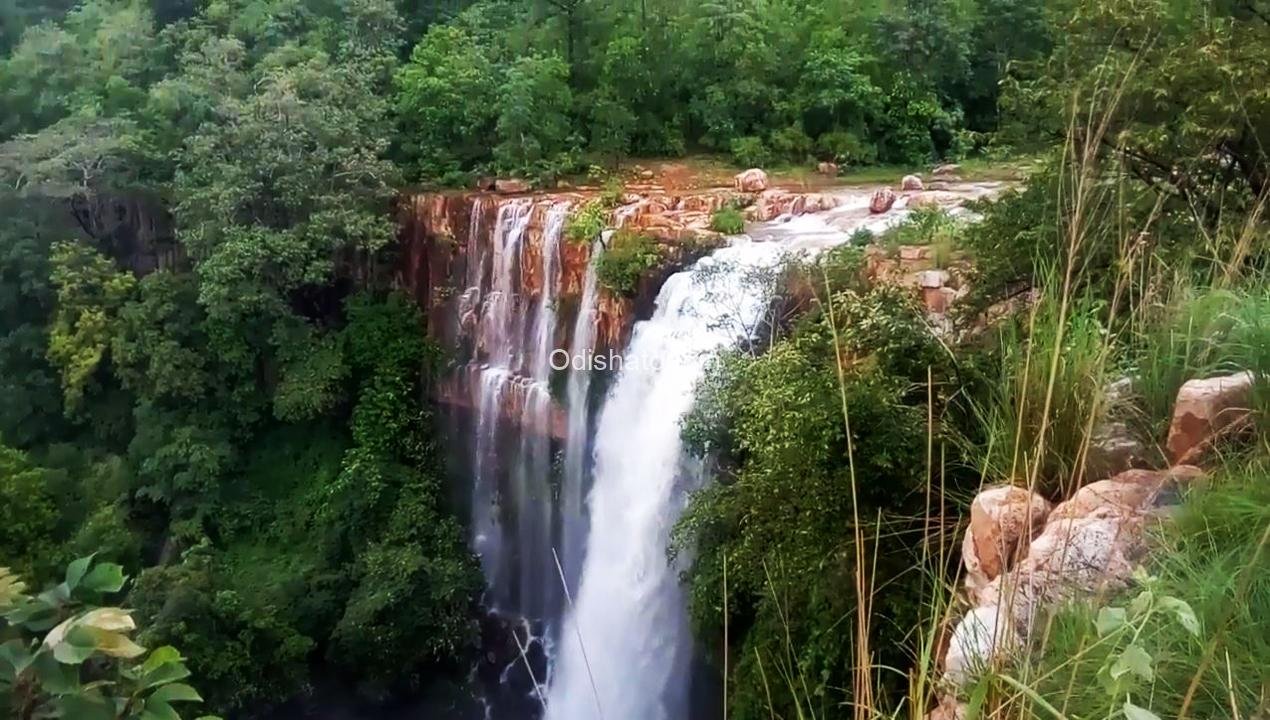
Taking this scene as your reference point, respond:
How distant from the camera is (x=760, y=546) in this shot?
12.9 ft

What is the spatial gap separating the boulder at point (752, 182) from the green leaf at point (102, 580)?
6.65 metres

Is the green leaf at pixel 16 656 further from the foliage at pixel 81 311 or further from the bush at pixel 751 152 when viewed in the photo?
the foliage at pixel 81 311

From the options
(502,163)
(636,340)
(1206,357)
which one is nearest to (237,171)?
(502,163)

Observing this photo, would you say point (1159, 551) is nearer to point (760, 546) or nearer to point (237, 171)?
point (760, 546)

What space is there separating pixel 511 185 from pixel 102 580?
23.2 feet

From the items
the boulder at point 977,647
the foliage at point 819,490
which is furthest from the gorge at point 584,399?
the boulder at point 977,647

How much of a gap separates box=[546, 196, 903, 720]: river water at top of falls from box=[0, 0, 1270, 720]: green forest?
0.43m

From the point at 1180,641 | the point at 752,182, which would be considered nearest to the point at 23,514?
the point at 752,182

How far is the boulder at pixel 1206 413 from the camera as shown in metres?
1.86

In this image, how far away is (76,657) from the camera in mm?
969

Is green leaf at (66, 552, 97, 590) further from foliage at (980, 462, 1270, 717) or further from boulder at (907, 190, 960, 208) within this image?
boulder at (907, 190, 960, 208)

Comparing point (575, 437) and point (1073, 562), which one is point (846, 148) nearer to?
point (575, 437)

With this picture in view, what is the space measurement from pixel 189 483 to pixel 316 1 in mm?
4592

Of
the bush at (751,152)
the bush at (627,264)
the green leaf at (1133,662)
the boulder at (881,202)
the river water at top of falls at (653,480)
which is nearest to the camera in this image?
the green leaf at (1133,662)
